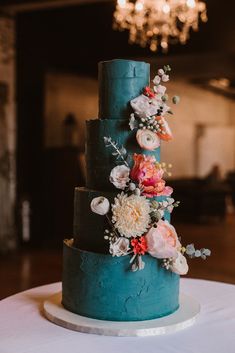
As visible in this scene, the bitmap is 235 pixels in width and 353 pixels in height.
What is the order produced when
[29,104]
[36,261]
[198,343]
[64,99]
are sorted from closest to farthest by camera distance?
[198,343], [36,261], [29,104], [64,99]

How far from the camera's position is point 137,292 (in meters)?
1.96

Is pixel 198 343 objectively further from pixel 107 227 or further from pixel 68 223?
pixel 68 223

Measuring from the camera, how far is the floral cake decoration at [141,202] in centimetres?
188

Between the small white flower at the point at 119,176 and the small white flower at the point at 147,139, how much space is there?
11 cm

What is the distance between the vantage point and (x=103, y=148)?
202cm

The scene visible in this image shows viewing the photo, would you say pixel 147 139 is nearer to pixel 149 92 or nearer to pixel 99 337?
pixel 149 92

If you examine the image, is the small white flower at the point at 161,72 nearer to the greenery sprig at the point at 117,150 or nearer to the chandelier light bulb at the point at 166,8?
the greenery sprig at the point at 117,150

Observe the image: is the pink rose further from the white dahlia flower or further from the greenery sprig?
the greenery sprig

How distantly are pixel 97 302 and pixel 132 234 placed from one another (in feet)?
1.01

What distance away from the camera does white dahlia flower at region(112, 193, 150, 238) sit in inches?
73.6

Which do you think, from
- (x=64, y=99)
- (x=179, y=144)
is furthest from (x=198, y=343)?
(x=179, y=144)

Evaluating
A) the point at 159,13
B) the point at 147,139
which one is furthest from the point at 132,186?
the point at 159,13

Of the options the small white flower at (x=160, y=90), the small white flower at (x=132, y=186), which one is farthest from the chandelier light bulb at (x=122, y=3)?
the small white flower at (x=132, y=186)

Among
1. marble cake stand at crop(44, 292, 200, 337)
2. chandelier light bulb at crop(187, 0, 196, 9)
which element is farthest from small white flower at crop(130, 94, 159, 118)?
chandelier light bulb at crop(187, 0, 196, 9)
